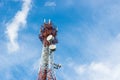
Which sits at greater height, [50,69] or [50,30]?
[50,30]

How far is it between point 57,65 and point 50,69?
1494mm

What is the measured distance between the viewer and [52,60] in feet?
223

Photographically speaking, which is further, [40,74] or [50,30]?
[50,30]

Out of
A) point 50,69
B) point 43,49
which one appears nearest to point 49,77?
point 50,69

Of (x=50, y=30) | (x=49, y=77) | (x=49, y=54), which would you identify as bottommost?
(x=49, y=77)

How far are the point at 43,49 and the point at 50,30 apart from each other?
4.14m

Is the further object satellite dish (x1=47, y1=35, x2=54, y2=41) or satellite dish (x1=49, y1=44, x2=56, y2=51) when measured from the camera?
satellite dish (x1=47, y1=35, x2=54, y2=41)

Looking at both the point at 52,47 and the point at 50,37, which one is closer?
the point at 52,47

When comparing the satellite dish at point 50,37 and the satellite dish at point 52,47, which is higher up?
the satellite dish at point 50,37

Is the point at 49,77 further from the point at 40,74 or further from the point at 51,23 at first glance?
the point at 51,23

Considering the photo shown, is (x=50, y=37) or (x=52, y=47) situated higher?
(x=50, y=37)

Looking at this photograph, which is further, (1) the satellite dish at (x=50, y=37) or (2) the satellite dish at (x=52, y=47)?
(1) the satellite dish at (x=50, y=37)

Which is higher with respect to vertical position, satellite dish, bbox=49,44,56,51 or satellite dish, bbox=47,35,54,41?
satellite dish, bbox=47,35,54,41

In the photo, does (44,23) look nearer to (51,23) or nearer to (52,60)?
(51,23)
